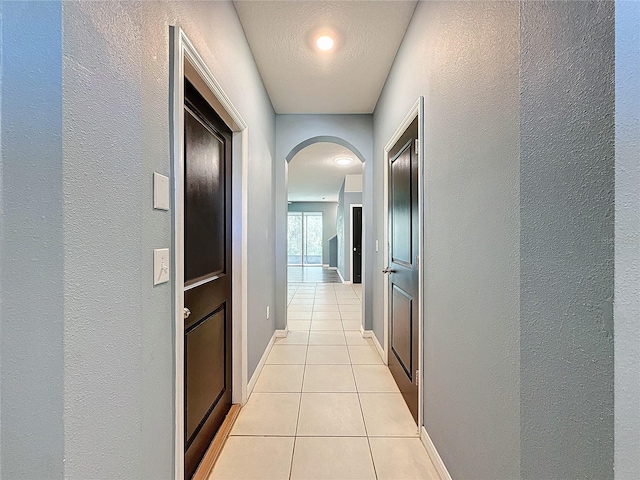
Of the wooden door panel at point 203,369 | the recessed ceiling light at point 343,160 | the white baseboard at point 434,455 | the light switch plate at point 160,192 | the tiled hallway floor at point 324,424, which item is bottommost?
the tiled hallway floor at point 324,424

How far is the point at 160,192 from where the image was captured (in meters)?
0.97

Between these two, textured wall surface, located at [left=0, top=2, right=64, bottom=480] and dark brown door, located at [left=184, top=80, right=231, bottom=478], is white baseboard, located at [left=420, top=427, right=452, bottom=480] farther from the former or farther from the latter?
textured wall surface, located at [left=0, top=2, right=64, bottom=480]

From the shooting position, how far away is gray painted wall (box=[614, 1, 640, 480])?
536 millimetres

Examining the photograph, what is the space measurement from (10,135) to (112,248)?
0.29 m

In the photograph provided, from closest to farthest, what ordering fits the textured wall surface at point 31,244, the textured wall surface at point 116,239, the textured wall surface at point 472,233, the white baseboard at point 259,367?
the textured wall surface at point 31,244 → the textured wall surface at point 116,239 → the textured wall surface at point 472,233 → the white baseboard at point 259,367

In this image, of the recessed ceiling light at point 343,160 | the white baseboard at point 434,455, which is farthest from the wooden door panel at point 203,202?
the recessed ceiling light at point 343,160

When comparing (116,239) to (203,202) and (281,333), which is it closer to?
(203,202)

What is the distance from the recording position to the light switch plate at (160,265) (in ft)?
3.10

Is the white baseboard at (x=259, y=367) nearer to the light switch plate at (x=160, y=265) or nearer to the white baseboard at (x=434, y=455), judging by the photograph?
the white baseboard at (x=434, y=455)

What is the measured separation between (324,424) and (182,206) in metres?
A: 1.55

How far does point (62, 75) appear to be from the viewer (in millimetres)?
585

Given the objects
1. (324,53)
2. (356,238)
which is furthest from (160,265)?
(356,238)

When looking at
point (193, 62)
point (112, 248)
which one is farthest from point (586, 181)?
point (193, 62)

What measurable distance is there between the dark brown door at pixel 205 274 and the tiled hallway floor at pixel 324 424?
247 mm
